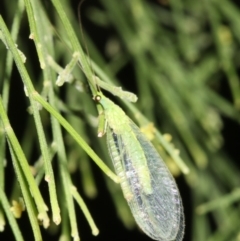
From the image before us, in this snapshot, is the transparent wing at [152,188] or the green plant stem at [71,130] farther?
the transparent wing at [152,188]

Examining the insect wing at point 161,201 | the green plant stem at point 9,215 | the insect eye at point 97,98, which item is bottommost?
the insect wing at point 161,201

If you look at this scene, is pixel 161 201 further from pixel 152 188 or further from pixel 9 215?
pixel 9 215

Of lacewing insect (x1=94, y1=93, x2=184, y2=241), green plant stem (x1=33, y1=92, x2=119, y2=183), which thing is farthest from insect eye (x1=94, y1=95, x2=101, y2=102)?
green plant stem (x1=33, y1=92, x2=119, y2=183)

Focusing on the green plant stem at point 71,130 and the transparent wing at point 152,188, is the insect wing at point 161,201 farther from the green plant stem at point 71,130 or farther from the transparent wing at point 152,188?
the green plant stem at point 71,130

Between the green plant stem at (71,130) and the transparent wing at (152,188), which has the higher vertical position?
the green plant stem at (71,130)

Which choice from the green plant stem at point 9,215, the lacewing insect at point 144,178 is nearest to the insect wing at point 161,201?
the lacewing insect at point 144,178

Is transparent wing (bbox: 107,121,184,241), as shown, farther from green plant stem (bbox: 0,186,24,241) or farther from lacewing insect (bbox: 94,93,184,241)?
green plant stem (bbox: 0,186,24,241)

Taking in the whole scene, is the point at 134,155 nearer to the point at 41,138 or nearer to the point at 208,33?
the point at 41,138

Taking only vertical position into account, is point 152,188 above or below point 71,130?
below

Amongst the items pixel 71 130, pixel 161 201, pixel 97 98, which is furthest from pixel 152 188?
pixel 71 130
